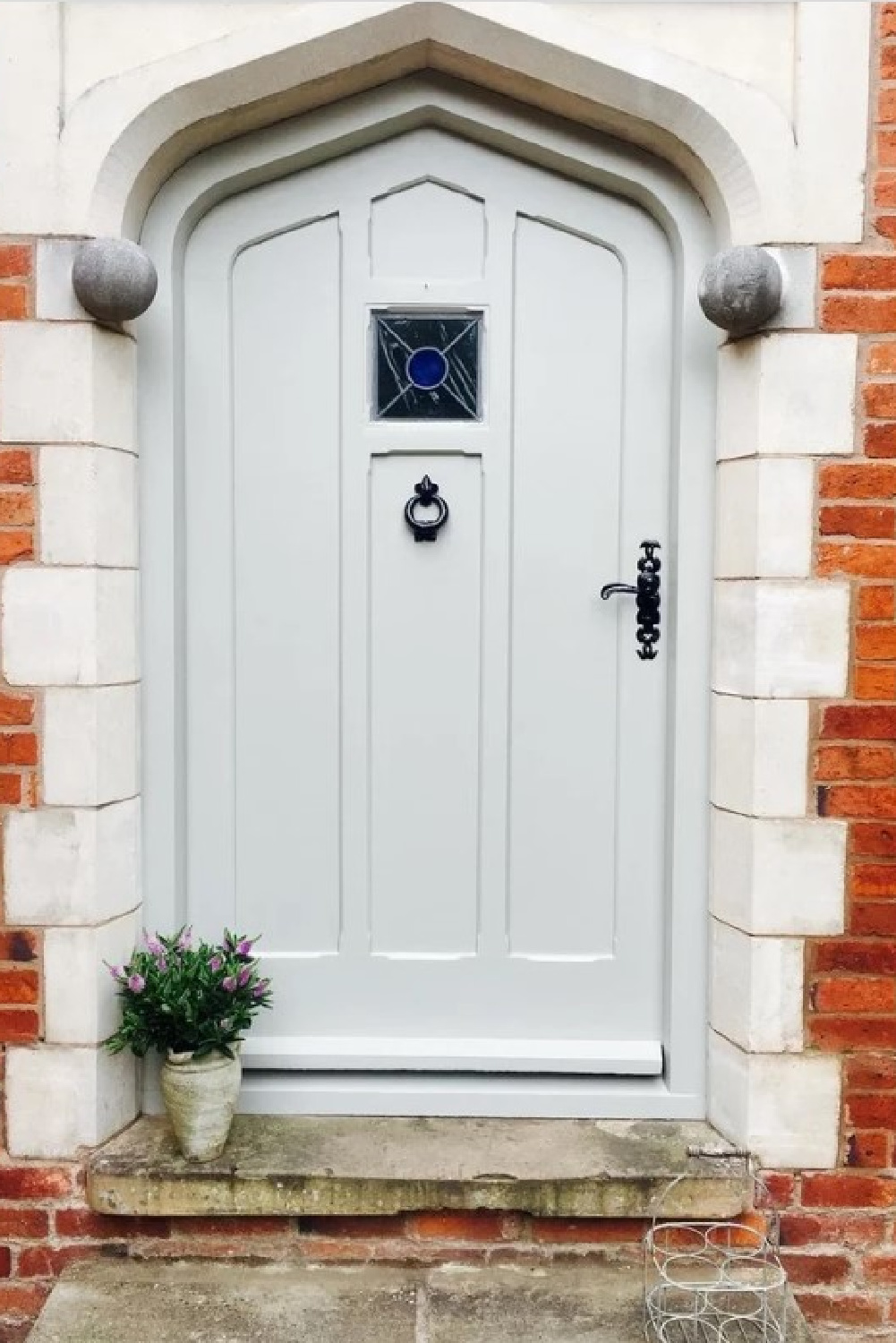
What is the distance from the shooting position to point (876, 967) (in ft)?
8.58

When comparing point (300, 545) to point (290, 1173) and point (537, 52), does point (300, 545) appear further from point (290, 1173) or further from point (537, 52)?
point (290, 1173)

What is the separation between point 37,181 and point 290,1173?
7.12 ft

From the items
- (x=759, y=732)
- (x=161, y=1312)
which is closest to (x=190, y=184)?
(x=759, y=732)

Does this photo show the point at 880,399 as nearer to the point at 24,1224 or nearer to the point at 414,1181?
the point at 414,1181

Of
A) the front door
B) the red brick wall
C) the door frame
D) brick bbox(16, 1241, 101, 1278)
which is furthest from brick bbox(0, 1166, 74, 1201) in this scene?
the front door

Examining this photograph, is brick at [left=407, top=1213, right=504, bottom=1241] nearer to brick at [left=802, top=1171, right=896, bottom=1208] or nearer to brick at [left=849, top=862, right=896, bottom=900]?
brick at [left=802, top=1171, right=896, bottom=1208]

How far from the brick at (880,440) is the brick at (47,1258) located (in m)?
2.37

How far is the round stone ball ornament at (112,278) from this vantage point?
8.14ft

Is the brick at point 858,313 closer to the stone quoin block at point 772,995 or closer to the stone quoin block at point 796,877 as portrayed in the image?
the stone quoin block at point 796,877

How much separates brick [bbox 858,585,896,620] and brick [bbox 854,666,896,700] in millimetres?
109

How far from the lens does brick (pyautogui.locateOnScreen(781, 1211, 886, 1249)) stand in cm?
264

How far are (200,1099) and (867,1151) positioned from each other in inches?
57.1

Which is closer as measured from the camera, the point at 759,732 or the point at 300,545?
the point at 759,732

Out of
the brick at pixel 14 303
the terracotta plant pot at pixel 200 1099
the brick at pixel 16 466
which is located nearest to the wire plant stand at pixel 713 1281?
the terracotta plant pot at pixel 200 1099
